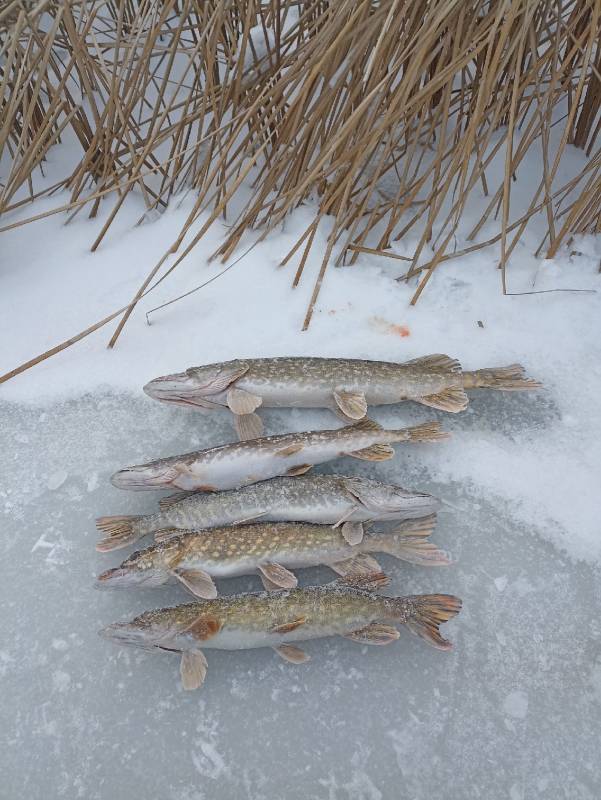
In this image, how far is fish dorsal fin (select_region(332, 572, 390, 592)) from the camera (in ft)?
6.18

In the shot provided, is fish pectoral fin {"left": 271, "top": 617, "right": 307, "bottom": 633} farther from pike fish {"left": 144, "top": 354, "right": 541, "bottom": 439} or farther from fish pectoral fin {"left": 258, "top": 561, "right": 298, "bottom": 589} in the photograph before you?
pike fish {"left": 144, "top": 354, "right": 541, "bottom": 439}

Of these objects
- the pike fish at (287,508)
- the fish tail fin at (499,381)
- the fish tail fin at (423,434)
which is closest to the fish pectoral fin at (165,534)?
the pike fish at (287,508)

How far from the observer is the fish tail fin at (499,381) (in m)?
2.28

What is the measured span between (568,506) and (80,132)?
2.25 m

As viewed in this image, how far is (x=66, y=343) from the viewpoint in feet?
7.99

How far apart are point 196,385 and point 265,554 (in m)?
0.58

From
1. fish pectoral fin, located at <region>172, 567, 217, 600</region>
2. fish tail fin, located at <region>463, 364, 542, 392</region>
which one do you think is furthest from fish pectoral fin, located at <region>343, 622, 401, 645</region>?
fish tail fin, located at <region>463, 364, 542, 392</region>

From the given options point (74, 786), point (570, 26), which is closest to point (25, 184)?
point (570, 26)

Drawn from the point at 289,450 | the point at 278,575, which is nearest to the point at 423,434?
Answer: the point at 289,450

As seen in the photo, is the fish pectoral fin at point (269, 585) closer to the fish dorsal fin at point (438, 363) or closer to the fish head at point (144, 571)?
the fish head at point (144, 571)

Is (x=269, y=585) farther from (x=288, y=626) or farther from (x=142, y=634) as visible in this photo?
(x=142, y=634)

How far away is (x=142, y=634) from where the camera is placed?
1.78 metres

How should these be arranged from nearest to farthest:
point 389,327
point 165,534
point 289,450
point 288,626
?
point 288,626
point 165,534
point 289,450
point 389,327

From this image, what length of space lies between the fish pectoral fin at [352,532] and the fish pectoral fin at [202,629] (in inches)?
15.7
